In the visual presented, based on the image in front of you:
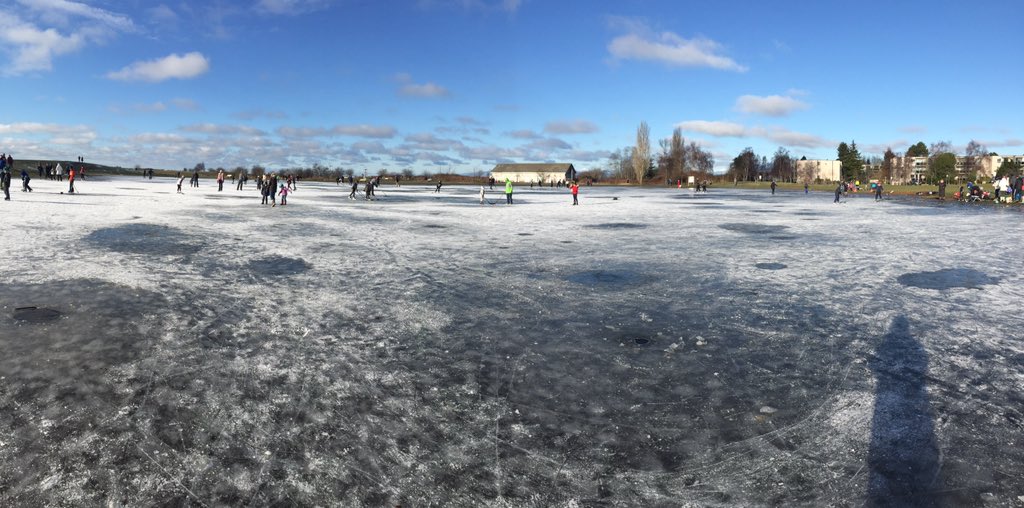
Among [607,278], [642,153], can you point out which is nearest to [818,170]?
[642,153]

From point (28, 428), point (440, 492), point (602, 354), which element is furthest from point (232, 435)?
point (602, 354)

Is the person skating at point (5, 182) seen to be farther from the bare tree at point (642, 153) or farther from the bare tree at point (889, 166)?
the bare tree at point (889, 166)

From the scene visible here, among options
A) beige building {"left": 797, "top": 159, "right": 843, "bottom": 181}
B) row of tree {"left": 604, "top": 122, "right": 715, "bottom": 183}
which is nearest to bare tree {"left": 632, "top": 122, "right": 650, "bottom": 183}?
row of tree {"left": 604, "top": 122, "right": 715, "bottom": 183}

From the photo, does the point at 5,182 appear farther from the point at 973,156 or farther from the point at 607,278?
the point at 973,156

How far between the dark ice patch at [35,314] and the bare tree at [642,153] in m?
109

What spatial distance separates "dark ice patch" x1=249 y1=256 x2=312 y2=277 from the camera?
743cm

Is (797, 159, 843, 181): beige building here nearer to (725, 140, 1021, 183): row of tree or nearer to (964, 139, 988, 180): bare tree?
(725, 140, 1021, 183): row of tree

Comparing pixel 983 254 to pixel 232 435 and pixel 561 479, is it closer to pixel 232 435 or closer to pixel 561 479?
pixel 561 479

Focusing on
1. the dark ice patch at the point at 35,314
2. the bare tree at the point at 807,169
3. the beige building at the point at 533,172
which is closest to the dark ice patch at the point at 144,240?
the dark ice patch at the point at 35,314

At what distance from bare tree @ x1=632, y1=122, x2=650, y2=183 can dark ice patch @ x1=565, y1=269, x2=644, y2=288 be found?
104603 millimetres

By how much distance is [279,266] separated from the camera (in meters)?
7.90

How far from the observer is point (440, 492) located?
2.47 m

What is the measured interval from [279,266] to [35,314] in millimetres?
3167

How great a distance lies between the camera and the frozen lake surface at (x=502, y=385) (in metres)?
2.55
